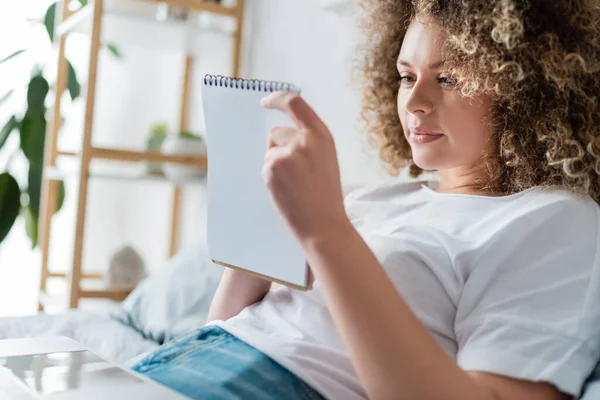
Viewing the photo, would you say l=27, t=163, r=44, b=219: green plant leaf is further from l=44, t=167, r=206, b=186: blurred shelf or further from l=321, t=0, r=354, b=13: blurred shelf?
l=321, t=0, r=354, b=13: blurred shelf

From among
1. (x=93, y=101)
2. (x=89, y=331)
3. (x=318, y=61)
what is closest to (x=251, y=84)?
(x=89, y=331)

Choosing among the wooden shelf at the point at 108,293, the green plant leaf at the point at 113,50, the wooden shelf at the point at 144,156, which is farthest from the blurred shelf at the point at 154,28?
the wooden shelf at the point at 108,293

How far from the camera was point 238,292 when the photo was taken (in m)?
0.95

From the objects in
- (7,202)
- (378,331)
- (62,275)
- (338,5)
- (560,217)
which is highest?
(338,5)

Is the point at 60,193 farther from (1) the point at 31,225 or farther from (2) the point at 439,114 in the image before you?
(2) the point at 439,114

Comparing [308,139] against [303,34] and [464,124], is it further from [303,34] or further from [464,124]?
[303,34]

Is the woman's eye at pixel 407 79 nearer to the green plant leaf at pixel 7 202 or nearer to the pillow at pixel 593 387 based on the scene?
the pillow at pixel 593 387

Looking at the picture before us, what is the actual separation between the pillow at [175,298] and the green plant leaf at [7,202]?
1030 millimetres

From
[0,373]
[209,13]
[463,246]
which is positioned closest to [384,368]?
[463,246]

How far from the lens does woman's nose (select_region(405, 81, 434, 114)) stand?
0.87 meters

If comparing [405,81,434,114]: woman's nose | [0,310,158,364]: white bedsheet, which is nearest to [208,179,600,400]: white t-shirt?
[405,81,434,114]: woman's nose

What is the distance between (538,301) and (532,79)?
11.1 inches

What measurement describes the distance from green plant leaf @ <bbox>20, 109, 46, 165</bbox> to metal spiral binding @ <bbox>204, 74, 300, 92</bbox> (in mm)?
1861

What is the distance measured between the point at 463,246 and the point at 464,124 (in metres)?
0.17
